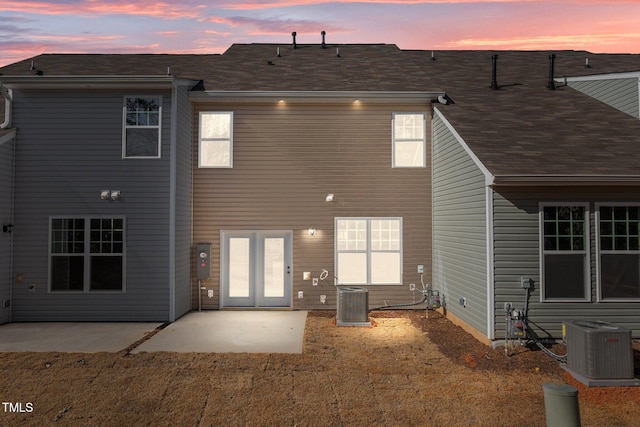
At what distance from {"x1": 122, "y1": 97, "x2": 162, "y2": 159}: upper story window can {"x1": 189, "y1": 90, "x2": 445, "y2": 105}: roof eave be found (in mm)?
1311

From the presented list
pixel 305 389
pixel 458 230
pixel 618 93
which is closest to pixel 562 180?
pixel 458 230

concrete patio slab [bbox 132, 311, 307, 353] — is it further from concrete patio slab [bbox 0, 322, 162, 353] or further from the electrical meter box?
the electrical meter box

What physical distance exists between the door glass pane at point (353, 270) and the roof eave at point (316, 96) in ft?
→ 13.9

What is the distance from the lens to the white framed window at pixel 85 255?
1042cm

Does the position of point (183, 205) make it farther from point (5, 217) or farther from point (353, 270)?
point (353, 270)

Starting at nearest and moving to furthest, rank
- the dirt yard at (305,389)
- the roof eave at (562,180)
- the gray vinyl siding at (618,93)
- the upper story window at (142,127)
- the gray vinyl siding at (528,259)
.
Answer: the dirt yard at (305,389) < the roof eave at (562,180) < the gray vinyl siding at (528,259) < the upper story window at (142,127) < the gray vinyl siding at (618,93)

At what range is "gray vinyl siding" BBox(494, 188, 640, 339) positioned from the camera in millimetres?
8336

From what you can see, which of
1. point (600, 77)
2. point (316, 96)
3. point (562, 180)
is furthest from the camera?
point (600, 77)

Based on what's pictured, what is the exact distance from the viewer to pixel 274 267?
38.8 feet

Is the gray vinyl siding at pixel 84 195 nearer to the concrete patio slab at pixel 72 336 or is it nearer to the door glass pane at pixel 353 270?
the concrete patio slab at pixel 72 336

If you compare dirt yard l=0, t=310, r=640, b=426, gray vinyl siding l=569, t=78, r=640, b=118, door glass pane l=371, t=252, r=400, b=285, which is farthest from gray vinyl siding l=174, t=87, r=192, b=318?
gray vinyl siding l=569, t=78, r=640, b=118

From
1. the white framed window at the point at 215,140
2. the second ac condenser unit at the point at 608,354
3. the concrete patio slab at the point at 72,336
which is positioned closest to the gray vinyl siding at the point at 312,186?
→ the white framed window at the point at 215,140

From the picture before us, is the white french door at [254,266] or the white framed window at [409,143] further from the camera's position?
the white framed window at [409,143]

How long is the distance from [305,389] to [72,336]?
5708 millimetres
